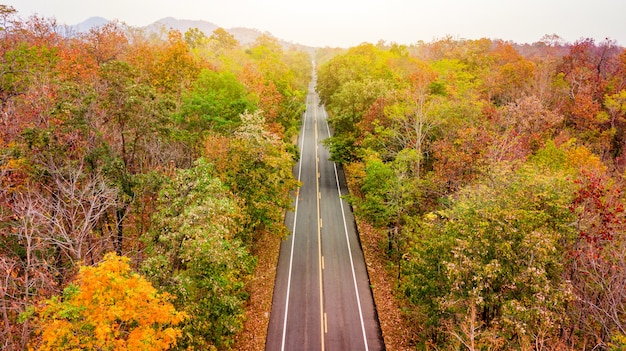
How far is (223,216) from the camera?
→ 53.6 feet

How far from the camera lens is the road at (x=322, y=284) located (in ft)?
66.2

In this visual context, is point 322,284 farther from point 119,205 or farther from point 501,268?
point 119,205

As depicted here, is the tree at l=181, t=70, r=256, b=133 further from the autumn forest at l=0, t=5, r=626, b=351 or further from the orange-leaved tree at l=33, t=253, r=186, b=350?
the orange-leaved tree at l=33, t=253, r=186, b=350

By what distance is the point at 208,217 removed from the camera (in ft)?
50.5


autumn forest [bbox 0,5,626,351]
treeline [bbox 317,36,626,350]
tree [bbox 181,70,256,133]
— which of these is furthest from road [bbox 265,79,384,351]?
tree [bbox 181,70,256,133]

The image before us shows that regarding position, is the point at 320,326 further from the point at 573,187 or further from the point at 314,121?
the point at 314,121

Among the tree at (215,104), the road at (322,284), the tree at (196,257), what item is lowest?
the road at (322,284)

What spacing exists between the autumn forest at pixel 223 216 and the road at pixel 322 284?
1.36m

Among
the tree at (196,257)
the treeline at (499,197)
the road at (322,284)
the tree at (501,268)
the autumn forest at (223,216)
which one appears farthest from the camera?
the road at (322,284)

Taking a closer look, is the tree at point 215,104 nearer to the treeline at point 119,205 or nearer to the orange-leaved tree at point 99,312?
the treeline at point 119,205

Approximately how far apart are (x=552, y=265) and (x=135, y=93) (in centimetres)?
2140

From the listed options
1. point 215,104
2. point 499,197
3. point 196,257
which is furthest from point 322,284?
point 215,104

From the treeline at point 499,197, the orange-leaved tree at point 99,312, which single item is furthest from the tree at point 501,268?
the orange-leaved tree at point 99,312

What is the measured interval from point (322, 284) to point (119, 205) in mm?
14118
